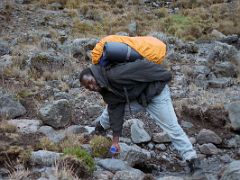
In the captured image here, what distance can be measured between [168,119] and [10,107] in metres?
2.96

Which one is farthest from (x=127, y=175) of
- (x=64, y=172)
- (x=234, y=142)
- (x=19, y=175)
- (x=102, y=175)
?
(x=234, y=142)

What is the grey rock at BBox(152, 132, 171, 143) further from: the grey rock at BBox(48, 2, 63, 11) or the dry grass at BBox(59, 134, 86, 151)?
the grey rock at BBox(48, 2, 63, 11)

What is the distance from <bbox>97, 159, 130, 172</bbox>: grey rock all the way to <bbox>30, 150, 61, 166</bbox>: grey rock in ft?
1.79

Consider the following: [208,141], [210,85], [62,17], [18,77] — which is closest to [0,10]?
[62,17]

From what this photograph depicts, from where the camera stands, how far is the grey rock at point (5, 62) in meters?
9.94

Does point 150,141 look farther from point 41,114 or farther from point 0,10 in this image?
point 0,10

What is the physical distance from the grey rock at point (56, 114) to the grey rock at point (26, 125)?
133 mm

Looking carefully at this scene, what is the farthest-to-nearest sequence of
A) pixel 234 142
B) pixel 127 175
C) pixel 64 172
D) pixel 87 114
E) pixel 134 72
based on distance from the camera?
pixel 87 114 → pixel 234 142 → pixel 134 72 → pixel 127 175 → pixel 64 172

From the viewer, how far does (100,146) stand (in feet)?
20.4

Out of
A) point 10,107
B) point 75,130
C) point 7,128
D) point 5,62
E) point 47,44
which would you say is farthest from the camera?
point 47,44

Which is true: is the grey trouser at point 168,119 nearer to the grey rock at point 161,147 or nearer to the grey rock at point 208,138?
the grey rock at point 161,147

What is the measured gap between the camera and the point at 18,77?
9.67 metres

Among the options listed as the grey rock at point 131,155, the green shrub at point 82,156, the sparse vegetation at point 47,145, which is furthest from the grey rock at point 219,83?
the green shrub at point 82,156

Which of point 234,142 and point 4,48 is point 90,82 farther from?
point 4,48
